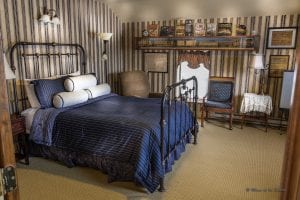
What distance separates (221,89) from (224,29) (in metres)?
1.19

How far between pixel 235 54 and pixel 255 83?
703 millimetres

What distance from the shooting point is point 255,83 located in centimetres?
489

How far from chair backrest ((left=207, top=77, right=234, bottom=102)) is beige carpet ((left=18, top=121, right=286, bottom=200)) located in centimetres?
130

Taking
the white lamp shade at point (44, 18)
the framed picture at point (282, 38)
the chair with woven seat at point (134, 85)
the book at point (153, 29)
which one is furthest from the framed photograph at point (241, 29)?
the white lamp shade at point (44, 18)

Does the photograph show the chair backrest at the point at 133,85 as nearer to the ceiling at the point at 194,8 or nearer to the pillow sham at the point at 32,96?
the ceiling at the point at 194,8

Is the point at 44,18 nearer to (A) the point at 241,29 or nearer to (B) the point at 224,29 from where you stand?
(B) the point at 224,29

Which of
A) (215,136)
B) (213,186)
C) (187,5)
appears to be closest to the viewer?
(213,186)

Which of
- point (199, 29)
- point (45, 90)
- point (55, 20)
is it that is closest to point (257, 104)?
point (199, 29)

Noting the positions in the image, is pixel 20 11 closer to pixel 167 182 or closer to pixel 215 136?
pixel 167 182

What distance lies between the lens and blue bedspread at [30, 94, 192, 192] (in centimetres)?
258

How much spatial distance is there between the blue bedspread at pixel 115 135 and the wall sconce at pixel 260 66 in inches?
72.7

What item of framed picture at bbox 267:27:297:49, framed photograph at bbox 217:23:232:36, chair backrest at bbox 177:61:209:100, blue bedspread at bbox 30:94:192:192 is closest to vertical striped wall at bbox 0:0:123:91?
blue bedspread at bbox 30:94:192:192

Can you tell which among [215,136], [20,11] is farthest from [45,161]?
[215,136]

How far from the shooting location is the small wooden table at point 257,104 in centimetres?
450
